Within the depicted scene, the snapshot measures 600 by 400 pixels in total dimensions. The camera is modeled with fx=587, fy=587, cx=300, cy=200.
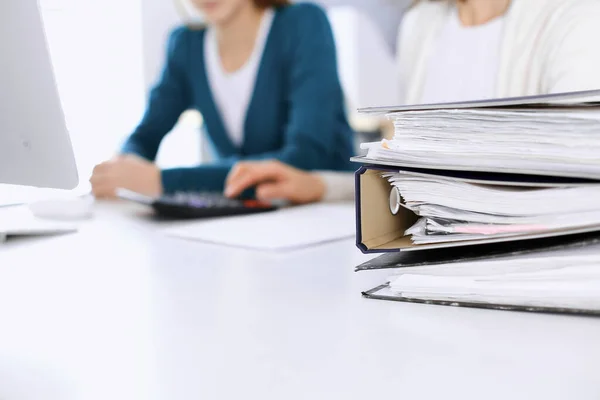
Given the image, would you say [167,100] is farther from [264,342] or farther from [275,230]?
[264,342]

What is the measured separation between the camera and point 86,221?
92 cm

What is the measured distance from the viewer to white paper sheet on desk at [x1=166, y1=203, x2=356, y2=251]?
2.25ft

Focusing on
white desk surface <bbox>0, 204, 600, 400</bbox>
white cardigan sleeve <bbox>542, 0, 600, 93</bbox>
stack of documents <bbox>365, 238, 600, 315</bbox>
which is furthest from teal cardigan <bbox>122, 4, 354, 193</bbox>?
stack of documents <bbox>365, 238, 600, 315</bbox>

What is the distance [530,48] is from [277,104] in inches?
27.1

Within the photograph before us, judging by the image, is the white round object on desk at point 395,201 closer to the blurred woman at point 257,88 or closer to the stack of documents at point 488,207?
the stack of documents at point 488,207

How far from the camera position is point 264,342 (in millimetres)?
362

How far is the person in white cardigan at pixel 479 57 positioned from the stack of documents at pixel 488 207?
0.60 meters

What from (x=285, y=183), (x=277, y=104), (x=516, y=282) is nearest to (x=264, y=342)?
(x=516, y=282)

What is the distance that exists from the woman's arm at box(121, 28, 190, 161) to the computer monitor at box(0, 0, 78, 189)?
104 cm

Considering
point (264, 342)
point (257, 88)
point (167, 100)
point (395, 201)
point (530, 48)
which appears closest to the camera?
point (264, 342)

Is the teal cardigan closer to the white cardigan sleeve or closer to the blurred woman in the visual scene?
the blurred woman

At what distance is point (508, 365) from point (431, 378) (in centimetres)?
5

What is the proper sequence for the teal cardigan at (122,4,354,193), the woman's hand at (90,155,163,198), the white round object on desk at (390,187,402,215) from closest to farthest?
the white round object on desk at (390,187,402,215) → the woman's hand at (90,155,163,198) → the teal cardigan at (122,4,354,193)

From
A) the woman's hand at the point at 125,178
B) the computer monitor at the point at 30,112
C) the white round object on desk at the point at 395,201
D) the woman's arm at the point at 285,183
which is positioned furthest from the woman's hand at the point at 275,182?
the white round object on desk at the point at 395,201
